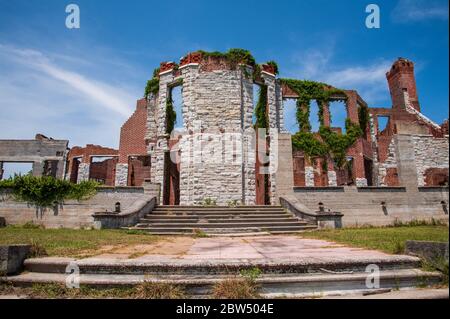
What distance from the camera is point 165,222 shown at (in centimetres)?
1038

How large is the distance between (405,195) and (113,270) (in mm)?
13095

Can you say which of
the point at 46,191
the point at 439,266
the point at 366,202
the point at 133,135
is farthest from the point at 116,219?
the point at 133,135

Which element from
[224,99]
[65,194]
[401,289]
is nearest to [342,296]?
[401,289]

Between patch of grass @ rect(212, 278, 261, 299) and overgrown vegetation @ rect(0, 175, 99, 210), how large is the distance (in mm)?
11054

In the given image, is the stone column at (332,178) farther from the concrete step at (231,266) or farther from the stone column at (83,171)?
the stone column at (83,171)

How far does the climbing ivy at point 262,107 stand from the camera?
17.7m

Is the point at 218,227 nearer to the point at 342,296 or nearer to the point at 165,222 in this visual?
the point at 165,222

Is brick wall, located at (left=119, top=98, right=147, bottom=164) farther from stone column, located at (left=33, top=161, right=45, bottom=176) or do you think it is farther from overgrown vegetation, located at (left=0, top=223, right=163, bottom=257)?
overgrown vegetation, located at (left=0, top=223, right=163, bottom=257)

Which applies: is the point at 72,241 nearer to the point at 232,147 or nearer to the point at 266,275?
the point at 266,275

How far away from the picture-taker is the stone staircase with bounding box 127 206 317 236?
946cm

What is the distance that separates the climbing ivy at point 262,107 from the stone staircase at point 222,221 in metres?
7.09

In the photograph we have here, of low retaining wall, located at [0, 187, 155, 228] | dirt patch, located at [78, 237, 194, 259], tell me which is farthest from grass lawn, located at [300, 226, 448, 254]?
low retaining wall, located at [0, 187, 155, 228]

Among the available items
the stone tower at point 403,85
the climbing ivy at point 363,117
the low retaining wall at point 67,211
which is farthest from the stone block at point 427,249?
the stone tower at point 403,85

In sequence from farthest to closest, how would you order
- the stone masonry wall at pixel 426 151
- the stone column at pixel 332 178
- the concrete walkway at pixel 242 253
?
the stone masonry wall at pixel 426 151 < the stone column at pixel 332 178 < the concrete walkway at pixel 242 253
